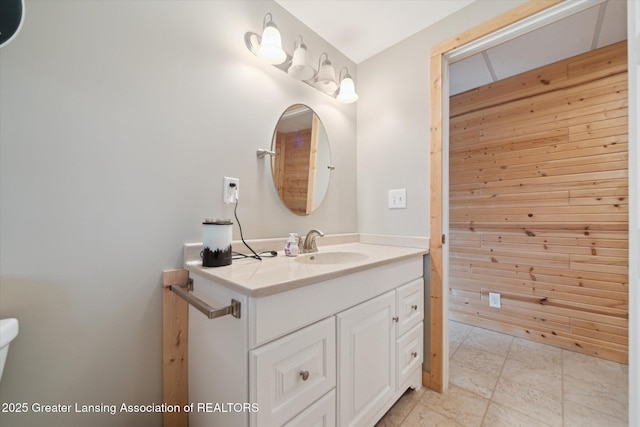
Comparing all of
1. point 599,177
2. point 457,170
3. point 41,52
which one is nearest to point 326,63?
point 41,52

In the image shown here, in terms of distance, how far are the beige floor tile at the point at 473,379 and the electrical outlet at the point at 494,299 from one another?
79cm

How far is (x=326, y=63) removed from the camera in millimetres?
1500

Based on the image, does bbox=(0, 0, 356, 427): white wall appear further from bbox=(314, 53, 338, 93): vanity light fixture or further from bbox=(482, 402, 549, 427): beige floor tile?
bbox=(482, 402, 549, 427): beige floor tile

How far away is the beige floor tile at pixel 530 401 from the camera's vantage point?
4.08ft

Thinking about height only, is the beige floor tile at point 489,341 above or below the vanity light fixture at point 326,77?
below

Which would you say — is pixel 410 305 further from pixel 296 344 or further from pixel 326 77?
pixel 326 77

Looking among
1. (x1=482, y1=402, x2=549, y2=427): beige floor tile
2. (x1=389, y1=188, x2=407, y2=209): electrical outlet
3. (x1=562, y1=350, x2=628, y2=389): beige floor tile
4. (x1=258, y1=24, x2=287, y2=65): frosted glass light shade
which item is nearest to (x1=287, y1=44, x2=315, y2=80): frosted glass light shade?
(x1=258, y1=24, x2=287, y2=65): frosted glass light shade

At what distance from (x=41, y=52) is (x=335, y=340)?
4.40 ft

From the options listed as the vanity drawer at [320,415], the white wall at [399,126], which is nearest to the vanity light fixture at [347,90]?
the white wall at [399,126]

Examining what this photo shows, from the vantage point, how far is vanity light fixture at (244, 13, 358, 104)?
46.5 inches

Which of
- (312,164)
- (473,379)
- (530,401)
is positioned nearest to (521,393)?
(530,401)

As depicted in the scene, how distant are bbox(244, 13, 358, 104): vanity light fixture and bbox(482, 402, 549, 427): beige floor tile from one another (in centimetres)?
193

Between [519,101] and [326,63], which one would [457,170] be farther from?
[326,63]

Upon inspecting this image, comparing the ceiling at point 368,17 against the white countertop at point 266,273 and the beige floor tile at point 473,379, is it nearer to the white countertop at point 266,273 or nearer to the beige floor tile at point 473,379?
the white countertop at point 266,273
